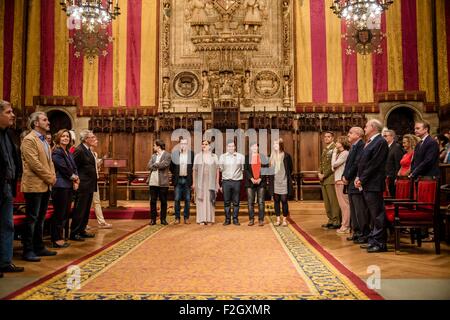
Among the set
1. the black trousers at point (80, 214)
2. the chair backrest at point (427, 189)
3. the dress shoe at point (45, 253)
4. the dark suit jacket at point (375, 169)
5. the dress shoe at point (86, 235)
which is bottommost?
the dress shoe at point (45, 253)

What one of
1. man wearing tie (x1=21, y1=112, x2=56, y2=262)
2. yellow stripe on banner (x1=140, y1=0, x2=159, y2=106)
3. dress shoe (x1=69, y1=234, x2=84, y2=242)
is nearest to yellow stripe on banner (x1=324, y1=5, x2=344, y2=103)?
yellow stripe on banner (x1=140, y1=0, x2=159, y2=106)

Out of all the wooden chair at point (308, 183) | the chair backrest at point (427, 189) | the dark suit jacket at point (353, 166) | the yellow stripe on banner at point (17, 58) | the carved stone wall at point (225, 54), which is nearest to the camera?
the chair backrest at point (427, 189)

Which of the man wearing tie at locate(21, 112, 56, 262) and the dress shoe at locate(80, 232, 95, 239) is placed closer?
the man wearing tie at locate(21, 112, 56, 262)

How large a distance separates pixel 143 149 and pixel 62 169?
713 cm

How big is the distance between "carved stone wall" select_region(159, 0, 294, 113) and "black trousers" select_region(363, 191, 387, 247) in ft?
25.3

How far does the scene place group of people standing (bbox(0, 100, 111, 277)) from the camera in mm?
3396

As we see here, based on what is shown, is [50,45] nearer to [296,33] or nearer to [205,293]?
[296,33]

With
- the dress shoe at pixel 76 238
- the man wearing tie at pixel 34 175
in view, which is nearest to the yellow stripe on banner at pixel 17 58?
the dress shoe at pixel 76 238

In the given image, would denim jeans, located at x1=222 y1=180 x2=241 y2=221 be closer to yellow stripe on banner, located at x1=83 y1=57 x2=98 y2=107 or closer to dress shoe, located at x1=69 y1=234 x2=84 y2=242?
dress shoe, located at x1=69 y1=234 x2=84 y2=242

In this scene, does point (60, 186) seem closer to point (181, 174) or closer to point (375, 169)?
point (181, 174)

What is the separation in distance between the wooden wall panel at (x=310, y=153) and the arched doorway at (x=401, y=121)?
2.32 metres

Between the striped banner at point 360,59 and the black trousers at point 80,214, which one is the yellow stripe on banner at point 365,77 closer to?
the striped banner at point 360,59

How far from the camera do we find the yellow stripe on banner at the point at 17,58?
36.9 ft
